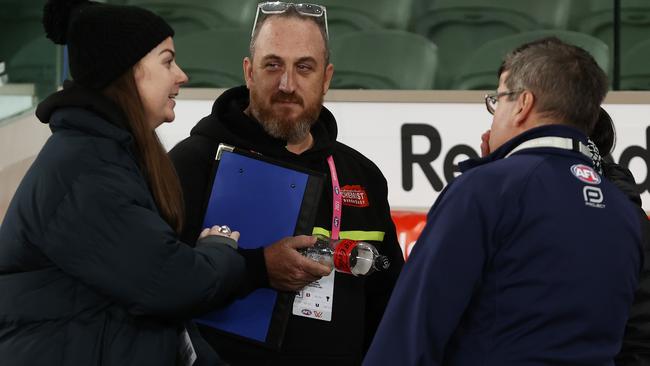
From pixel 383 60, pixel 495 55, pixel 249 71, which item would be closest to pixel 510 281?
pixel 249 71

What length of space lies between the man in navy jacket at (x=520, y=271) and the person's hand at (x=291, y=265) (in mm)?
364

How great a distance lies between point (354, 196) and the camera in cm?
238

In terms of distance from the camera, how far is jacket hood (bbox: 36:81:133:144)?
176 cm

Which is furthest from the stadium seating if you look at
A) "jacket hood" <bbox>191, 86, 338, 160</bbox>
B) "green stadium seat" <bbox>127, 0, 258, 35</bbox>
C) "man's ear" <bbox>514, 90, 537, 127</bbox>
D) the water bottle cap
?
"man's ear" <bbox>514, 90, 537, 127</bbox>

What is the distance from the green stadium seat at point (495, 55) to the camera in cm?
432

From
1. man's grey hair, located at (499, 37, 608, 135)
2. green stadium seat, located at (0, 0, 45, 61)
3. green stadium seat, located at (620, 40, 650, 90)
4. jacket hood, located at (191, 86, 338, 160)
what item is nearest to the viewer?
man's grey hair, located at (499, 37, 608, 135)

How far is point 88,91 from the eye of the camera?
5.92 ft

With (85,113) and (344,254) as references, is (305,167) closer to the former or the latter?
(344,254)

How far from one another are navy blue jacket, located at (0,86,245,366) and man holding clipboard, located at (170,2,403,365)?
0.38m

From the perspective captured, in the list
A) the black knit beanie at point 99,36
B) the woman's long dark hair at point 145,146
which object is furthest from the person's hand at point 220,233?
the black knit beanie at point 99,36

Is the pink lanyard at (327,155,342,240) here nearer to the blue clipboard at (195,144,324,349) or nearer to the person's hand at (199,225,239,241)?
the blue clipboard at (195,144,324,349)

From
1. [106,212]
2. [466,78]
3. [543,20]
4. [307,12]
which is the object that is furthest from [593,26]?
[106,212]

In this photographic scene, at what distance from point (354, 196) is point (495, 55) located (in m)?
2.20

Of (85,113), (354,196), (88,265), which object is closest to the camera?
(88,265)
